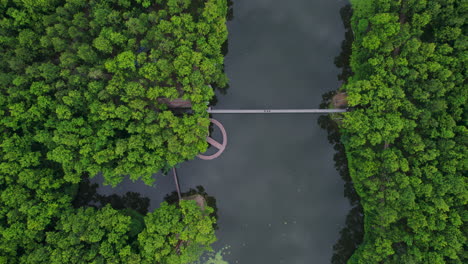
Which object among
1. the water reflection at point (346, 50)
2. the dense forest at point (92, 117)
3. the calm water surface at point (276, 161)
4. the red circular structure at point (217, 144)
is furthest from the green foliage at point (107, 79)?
the water reflection at point (346, 50)

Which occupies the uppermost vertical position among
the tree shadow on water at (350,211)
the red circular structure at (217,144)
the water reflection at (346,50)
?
the water reflection at (346,50)

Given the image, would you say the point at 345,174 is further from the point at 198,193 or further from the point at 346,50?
the point at 198,193

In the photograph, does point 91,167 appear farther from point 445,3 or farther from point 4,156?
point 445,3

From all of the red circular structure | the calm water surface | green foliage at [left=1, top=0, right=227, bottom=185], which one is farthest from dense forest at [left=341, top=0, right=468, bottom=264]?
green foliage at [left=1, top=0, right=227, bottom=185]

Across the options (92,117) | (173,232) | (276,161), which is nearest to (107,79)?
(92,117)

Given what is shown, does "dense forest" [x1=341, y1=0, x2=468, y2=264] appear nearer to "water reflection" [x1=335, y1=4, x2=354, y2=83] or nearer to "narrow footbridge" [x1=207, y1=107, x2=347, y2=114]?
"water reflection" [x1=335, y1=4, x2=354, y2=83]

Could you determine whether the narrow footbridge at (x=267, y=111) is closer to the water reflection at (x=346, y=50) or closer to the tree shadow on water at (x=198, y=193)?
the water reflection at (x=346, y=50)
